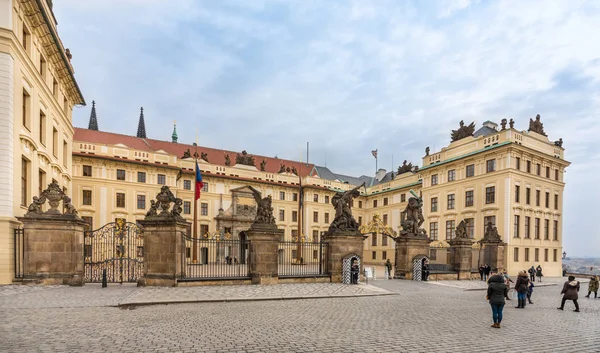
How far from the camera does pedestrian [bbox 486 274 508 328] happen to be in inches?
389

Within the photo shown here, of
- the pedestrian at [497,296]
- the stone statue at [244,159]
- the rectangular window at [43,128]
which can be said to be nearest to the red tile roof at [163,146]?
the stone statue at [244,159]

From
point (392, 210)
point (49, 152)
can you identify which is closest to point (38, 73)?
point (49, 152)

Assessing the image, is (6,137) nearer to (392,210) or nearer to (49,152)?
(49,152)

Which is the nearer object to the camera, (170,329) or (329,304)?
(170,329)

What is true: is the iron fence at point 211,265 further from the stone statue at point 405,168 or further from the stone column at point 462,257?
the stone statue at point 405,168

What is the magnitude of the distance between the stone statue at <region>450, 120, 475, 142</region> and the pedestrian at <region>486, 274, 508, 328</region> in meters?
36.0

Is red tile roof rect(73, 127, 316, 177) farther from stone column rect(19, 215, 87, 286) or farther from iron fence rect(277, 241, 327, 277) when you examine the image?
→ stone column rect(19, 215, 87, 286)

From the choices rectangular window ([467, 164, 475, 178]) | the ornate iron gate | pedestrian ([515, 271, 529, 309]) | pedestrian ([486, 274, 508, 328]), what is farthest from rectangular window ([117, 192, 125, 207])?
pedestrian ([486, 274, 508, 328])

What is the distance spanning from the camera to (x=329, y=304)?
1370 cm

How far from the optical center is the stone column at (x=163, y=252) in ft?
55.4

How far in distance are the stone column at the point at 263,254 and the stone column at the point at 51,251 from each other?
7.87m

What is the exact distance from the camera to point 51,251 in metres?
16.9

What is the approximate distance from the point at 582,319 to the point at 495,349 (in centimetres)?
657

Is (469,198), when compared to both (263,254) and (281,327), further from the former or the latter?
(281,327)
